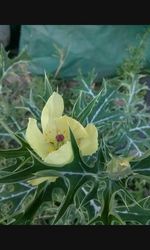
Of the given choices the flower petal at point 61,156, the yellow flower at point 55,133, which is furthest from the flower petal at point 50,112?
the flower petal at point 61,156

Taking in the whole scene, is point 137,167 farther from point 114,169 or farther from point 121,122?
point 121,122

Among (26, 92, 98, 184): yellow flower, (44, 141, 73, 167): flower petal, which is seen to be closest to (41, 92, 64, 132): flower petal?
(26, 92, 98, 184): yellow flower

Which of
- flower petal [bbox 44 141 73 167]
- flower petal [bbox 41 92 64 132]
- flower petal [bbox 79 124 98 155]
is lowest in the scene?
flower petal [bbox 44 141 73 167]

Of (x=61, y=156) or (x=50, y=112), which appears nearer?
(x=61, y=156)

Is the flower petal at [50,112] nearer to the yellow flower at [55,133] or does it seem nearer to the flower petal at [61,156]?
the yellow flower at [55,133]

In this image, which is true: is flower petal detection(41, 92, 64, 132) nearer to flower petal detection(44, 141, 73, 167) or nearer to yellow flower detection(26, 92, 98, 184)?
yellow flower detection(26, 92, 98, 184)
